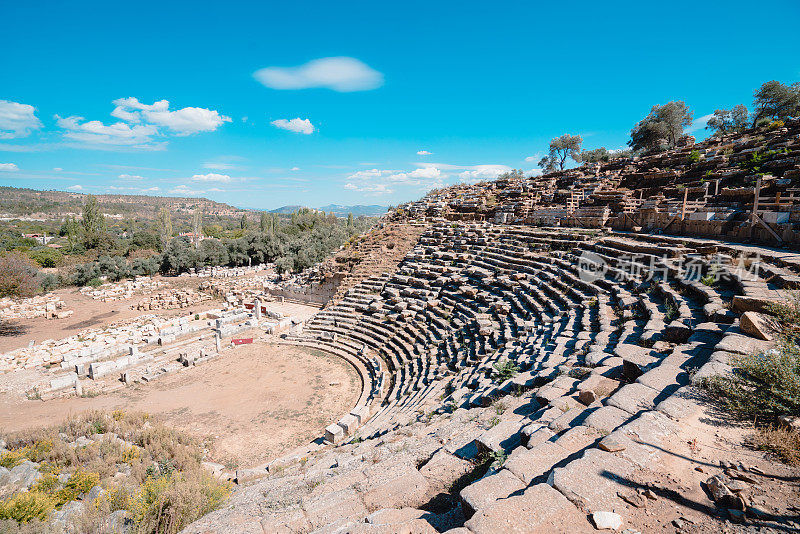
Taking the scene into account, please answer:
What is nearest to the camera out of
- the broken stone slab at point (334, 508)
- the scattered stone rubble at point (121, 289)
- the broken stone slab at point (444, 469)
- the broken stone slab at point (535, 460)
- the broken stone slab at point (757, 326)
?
the broken stone slab at point (535, 460)

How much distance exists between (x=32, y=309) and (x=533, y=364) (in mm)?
33381

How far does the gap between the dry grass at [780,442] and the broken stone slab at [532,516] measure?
6.73ft

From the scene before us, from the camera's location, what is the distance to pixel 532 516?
265 cm

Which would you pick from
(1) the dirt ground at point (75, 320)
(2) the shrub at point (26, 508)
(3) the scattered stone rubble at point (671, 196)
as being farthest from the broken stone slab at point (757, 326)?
(1) the dirt ground at point (75, 320)

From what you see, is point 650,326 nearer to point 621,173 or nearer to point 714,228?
point 714,228

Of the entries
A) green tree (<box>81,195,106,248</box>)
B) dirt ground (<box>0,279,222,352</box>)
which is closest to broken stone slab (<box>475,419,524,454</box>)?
dirt ground (<box>0,279,222,352</box>)

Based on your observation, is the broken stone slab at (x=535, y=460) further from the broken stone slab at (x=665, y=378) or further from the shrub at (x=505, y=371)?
the shrub at (x=505, y=371)

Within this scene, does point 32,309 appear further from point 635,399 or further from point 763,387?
point 763,387

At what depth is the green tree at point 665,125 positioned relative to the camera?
3634cm

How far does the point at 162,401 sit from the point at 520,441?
12.3 m

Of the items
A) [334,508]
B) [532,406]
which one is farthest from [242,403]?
[532,406]

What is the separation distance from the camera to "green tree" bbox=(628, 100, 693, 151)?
1431 inches

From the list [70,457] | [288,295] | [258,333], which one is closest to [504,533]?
[70,457]

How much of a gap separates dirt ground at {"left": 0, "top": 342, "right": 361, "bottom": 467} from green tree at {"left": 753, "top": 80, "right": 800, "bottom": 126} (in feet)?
143
